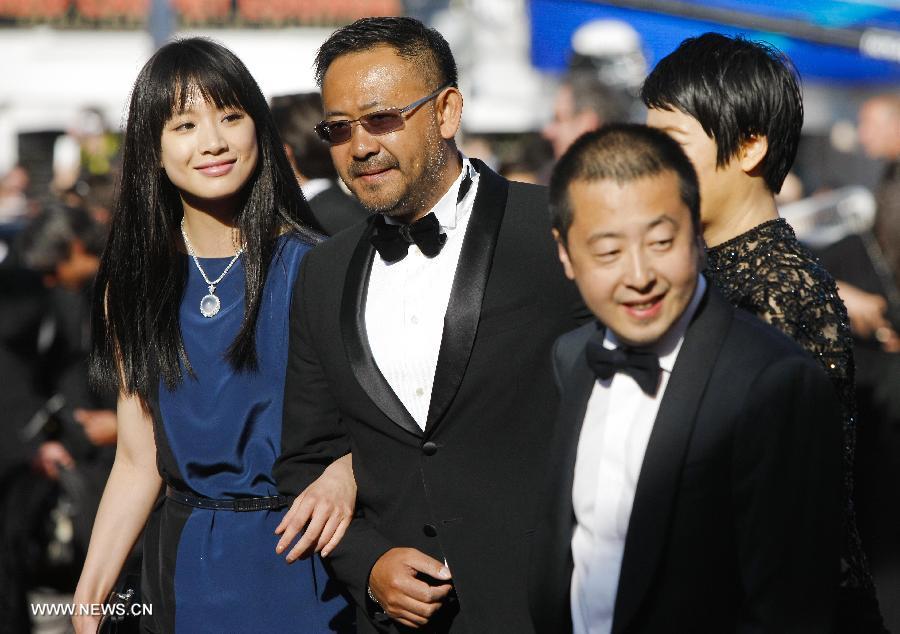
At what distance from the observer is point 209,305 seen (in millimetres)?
3438

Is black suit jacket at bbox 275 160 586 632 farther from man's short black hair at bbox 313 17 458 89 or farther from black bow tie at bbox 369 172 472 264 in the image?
man's short black hair at bbox 313 17 458 89

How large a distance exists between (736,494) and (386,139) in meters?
1.23

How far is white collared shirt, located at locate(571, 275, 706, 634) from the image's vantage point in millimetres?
2311

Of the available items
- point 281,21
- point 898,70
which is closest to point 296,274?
point 898,70

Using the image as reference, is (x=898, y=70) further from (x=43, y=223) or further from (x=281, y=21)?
(x=43, y=223)

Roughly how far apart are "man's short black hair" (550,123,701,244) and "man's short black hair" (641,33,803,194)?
1.53ft

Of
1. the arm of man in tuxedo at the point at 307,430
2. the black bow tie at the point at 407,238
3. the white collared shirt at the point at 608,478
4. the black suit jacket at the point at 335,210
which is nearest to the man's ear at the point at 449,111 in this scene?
the black bow tie at the point at 407,238

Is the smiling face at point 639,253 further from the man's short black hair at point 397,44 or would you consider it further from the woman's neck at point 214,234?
the woman's neck at point 214,234

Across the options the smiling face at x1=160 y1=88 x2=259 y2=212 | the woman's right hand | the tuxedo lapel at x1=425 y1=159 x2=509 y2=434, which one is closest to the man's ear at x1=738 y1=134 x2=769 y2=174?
the tuxedo lapel at x1=425 y1=159 x2=509 y2=434

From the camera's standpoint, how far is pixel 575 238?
2.35 meters

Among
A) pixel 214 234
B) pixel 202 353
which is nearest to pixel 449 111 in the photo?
pixel 214 234

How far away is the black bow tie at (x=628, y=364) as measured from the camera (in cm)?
228

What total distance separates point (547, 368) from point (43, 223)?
458 cm

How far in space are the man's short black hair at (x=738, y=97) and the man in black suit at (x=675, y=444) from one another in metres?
0.47
